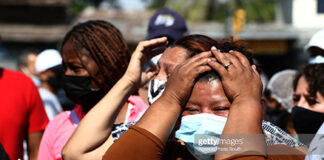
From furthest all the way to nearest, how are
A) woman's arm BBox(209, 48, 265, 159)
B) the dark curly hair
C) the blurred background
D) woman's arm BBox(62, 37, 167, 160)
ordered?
the blurred background
the dark curly hair
woman's arm BBox(62, 37, 167, 160)
woman's arm BBox(209, 48, 265, 159)

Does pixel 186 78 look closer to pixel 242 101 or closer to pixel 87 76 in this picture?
pixel 242 101

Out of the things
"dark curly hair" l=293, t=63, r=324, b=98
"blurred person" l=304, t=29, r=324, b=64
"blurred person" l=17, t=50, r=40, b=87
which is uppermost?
"blurred person" l=304, t=29, r=324, b=64

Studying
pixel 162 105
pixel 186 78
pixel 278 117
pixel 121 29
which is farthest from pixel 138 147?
pixel 121 29

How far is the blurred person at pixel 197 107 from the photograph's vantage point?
5.73ft

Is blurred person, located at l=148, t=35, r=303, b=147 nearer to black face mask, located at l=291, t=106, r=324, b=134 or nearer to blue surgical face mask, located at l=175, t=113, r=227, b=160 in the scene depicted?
blue surgical face mask, located at l=175, t=113, r=227, b=160

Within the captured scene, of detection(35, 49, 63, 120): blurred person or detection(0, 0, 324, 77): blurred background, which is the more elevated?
detection(35, 49, 63, 120): blurred person

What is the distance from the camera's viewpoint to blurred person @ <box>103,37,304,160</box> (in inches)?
68.7

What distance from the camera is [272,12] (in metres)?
39.1

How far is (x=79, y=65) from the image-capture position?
2.72m

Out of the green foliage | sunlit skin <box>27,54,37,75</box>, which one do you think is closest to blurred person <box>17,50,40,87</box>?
sunlit skin <box>27,54,37,75</box>

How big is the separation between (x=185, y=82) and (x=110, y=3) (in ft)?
138

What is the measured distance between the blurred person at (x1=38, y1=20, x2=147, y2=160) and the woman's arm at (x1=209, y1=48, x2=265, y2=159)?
909 millimetres

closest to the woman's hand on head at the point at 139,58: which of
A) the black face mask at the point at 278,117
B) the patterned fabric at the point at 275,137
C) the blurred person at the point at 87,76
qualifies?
the blurred person at the point at 87,76

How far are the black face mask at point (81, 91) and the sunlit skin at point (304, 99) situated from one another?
128 cm
